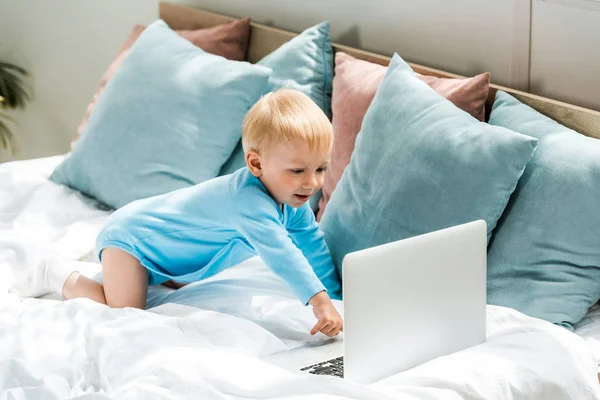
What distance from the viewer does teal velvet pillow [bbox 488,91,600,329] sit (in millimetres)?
1723

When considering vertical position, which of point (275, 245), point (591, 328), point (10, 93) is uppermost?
point (275, 245)

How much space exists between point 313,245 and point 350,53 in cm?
67

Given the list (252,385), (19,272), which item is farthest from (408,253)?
(19,272)

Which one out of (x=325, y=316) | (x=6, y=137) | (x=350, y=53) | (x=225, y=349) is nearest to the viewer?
(x=225, y=349)

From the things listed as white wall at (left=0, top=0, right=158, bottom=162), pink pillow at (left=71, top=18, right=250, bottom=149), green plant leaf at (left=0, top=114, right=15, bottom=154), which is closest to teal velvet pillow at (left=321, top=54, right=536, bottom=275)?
pink pillow at (left=71, top=18, right=250, bottom=149)

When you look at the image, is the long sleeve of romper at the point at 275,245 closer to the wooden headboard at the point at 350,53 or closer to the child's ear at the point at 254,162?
the child's ear at the point at 254,162

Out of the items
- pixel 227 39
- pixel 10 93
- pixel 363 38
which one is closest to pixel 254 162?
pixel 363 38

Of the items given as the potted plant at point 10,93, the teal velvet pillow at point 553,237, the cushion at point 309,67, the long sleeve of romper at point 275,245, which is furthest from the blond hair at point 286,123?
the potted plant at point 10,93

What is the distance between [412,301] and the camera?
4.67 ft

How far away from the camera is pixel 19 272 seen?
2164mm

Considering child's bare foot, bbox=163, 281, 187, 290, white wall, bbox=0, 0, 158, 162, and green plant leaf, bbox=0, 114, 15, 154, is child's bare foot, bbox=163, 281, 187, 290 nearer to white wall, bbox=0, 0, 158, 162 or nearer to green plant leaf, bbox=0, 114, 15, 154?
white wall, bbox=0, 0, 158, 162

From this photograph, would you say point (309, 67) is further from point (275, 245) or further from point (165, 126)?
point (275, 245)

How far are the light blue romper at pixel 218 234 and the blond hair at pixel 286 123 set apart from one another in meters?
0.10

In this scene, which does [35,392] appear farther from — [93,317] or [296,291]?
[296,291]
